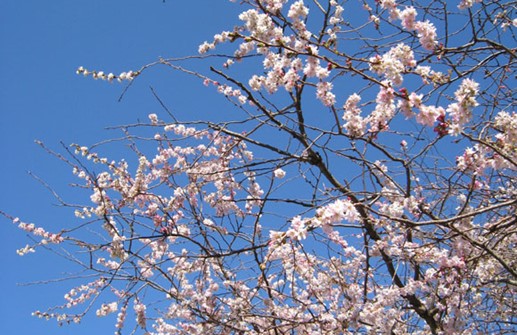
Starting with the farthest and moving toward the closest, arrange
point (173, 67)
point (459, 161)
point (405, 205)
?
point (173, 67)
point (405, 205)
point (459, 161)

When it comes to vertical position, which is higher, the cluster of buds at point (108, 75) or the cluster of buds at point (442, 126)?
the cluster of buds at point (108, 75)

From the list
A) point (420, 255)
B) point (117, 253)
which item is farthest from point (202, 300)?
point (420, 255)

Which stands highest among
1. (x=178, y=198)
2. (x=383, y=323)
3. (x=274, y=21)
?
(x=274, y=21)

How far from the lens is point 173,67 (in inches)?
147

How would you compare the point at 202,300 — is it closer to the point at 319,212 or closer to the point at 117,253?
the point at 117,253

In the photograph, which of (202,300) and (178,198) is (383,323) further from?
(178,198)

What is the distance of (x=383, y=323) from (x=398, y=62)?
2133mm

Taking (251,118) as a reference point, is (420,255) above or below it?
below

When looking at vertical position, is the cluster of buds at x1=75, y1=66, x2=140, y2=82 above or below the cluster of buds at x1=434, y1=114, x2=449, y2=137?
above

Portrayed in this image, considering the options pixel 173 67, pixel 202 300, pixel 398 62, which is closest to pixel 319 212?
pixel 398 62

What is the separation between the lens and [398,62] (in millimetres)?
2795

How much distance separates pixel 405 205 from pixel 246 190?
2058mm

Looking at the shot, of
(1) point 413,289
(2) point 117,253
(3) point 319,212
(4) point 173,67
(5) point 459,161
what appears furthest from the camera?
(2) point 117,253

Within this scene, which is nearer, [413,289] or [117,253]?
[413,289]
